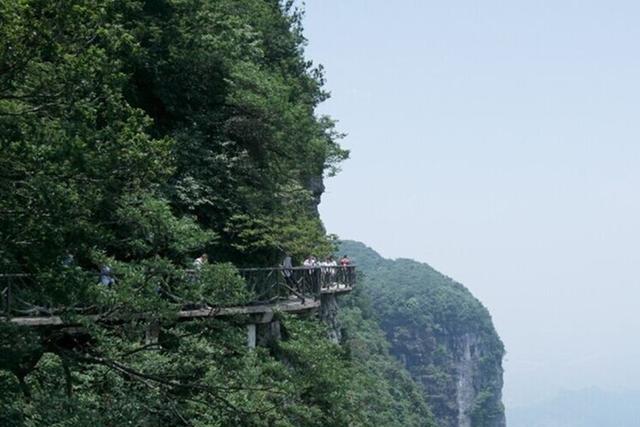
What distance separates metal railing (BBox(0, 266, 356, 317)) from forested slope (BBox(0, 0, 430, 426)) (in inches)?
5.4

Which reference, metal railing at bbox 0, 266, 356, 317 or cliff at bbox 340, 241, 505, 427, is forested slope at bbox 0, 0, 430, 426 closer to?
metal railing at bbox 0, 266, 356, 317

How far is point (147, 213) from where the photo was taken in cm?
1390

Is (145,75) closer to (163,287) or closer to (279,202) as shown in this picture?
(279,202)

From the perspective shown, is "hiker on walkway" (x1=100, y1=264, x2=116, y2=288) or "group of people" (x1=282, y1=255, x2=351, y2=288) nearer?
"hiker on walkway" (x1=100, y1=264, x2=116, y2=288)

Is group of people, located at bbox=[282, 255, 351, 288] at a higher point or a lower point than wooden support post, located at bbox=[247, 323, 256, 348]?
higher

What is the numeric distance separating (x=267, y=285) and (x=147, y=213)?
6872 mm

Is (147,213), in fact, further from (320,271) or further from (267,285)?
(320,271)

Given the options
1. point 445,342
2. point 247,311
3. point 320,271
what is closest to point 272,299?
point 247,311

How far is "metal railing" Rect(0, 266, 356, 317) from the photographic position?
537 inches

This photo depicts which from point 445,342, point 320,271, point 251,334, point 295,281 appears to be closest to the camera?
point 251,334

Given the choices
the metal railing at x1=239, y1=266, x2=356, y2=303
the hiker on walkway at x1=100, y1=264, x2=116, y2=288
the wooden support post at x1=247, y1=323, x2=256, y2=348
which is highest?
the metal railing at x1=239, y1=266, x2=356, y2=303

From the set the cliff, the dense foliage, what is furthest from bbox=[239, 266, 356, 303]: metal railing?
the cliff

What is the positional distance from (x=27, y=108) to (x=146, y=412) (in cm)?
486

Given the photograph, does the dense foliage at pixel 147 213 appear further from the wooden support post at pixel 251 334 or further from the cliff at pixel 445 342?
the cliff at pixel 445 342
